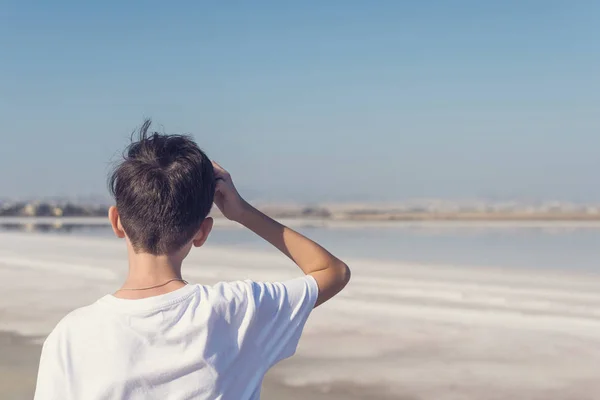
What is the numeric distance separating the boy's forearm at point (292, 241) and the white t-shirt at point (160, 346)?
239mm

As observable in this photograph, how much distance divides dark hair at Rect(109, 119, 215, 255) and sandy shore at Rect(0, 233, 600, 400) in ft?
11.3

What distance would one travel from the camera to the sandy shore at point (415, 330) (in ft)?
16.7

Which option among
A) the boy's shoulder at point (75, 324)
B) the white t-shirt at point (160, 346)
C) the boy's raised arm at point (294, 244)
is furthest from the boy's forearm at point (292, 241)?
the boy's shoulder at point (75, 324)

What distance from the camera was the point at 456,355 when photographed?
5.93 m

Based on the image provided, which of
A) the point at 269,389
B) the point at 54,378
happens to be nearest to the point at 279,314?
the point at 54,378

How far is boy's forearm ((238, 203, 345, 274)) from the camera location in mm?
1746

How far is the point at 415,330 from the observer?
6.86 m

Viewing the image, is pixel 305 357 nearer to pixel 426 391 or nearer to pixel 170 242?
pixel 426 391

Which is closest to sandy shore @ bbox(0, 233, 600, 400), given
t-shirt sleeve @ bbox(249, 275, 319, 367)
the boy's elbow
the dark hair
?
the boy's elbow

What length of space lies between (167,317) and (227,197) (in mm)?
354

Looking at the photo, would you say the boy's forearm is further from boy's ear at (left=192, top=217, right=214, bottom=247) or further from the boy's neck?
the boy's neck

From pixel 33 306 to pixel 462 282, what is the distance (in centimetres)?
536

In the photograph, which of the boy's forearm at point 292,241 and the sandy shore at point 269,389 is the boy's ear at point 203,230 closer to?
the boy's forearm at point 292,241

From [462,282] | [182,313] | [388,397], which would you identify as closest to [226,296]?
[182,313]
